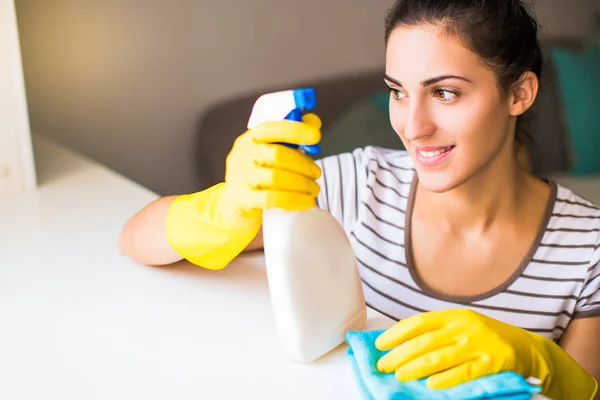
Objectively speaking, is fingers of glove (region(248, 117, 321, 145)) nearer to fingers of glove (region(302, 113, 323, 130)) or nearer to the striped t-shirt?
fingers of glove (region(302, 113, 323, 130))

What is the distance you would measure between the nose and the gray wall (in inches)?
34.9

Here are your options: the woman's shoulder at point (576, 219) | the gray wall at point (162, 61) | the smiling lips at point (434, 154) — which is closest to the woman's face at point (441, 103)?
the smiling lips at point (434, 154)

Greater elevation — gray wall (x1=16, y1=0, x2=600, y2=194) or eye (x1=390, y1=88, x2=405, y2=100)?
eye (x1=390, y1=88, x2=405, y2=100)

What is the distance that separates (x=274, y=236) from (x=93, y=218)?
551 millimetres

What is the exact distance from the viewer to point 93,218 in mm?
1256

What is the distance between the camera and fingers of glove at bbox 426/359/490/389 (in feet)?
2.53

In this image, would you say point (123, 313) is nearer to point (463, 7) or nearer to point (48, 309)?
point (48, 309)

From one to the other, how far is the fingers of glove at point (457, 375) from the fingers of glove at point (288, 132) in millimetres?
268

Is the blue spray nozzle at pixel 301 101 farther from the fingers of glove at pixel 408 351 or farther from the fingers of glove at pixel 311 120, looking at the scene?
the fingers of glove at pixel 408 351

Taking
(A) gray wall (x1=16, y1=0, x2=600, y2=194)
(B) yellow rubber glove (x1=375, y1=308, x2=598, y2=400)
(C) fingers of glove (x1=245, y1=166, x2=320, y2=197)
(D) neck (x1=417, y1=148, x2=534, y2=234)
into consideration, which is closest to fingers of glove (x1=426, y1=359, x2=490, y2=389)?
(B) yellow rubber glove (x1=375, y1=308, x2=598, y2=400)

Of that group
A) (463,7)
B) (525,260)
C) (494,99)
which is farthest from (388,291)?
(463,7)

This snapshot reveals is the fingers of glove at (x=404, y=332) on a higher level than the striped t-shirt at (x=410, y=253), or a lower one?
higher

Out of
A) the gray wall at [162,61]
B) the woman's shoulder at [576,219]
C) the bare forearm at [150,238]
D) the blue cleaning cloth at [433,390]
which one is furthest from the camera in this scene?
the gray wall at [162,61]

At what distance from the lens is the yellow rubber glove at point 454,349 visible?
78 cm
